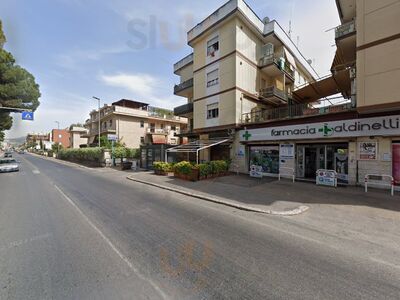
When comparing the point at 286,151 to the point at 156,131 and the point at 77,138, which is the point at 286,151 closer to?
the point at 156,131

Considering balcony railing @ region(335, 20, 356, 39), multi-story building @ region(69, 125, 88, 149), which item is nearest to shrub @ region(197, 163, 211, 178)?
balcony railing @ region(335, 20, 356, 39)

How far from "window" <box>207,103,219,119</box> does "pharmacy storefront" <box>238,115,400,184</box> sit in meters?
3.37

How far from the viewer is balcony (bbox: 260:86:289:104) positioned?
18.2 m

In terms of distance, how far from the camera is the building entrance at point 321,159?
38.8 feet

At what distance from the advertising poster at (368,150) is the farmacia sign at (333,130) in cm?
67

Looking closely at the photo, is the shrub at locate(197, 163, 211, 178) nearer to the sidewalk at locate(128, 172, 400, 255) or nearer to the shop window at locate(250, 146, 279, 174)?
the sidewalk at locate(128, 172, 400, 255)

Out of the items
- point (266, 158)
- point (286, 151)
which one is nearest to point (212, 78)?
point (266, 158)

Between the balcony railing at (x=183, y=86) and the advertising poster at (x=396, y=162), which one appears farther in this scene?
the balcony railing at (x=183, y=86)

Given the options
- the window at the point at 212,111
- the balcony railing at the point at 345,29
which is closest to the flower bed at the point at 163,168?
the window at the point at 212,111

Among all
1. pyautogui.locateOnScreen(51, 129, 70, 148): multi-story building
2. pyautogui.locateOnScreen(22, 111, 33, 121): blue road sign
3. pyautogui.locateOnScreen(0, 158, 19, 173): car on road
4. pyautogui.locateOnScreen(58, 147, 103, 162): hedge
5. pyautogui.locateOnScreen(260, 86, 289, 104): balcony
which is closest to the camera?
pyautogui.locateOnScreen(22, 111, 33, 121): blue road sign

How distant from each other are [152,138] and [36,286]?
3129cm

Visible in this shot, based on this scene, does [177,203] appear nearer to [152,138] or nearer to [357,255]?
[357,255]

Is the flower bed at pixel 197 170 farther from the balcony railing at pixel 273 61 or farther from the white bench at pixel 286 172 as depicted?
the balcony railing at pixel 273 61

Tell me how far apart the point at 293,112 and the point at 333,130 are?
3.23 metres
